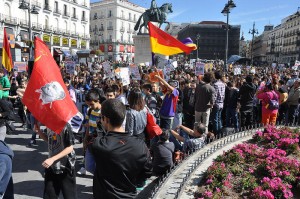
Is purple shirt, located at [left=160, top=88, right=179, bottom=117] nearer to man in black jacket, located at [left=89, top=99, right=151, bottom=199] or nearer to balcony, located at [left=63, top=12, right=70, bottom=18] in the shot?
man in black jacket, located at [left=89, top=99, right=151, bottom=199]

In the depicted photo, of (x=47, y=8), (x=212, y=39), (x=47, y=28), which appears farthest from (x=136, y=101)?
(x=212, y=39)

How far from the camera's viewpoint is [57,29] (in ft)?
174

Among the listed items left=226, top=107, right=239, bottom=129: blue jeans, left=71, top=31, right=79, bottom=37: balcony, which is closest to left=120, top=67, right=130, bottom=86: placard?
left=226, top=107, right=239, bottom=129: blue jeans

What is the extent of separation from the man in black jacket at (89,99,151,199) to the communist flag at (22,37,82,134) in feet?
2.73

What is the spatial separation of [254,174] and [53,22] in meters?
53.7

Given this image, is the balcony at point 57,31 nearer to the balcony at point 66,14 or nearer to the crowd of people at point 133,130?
the balcony at point 66,14

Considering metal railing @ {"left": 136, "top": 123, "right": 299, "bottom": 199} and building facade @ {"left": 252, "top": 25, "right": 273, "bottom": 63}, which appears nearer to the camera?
metal railing @ {"left": 136, "top": 123, "right": 299, "bottom": 199}

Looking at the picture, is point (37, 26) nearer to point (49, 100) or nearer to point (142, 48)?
point (142, 48)

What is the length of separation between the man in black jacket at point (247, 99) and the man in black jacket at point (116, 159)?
6275mm

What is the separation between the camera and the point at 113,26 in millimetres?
74812

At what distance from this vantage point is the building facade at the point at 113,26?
243 ft

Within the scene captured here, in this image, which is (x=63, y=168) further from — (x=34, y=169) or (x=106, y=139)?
(x=34, y=169)

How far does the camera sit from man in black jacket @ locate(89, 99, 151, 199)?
7.14 feet

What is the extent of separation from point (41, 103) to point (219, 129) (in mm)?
5630
